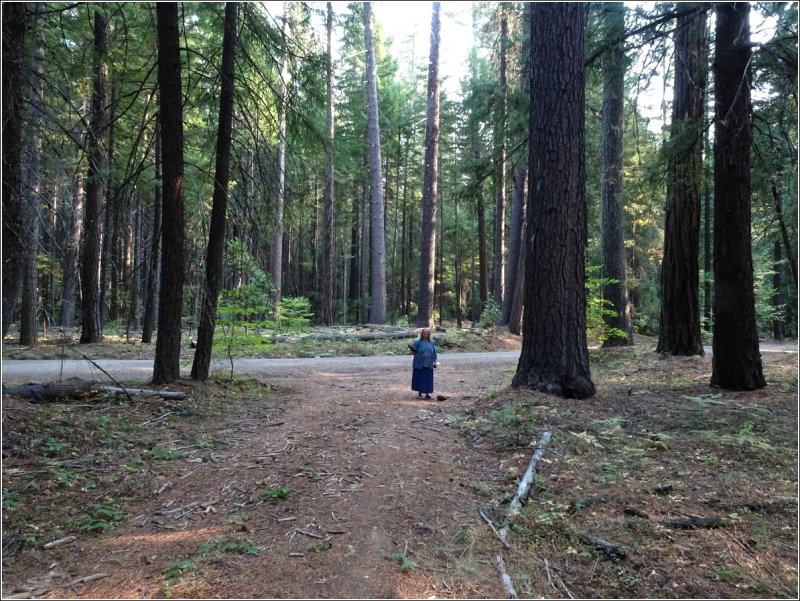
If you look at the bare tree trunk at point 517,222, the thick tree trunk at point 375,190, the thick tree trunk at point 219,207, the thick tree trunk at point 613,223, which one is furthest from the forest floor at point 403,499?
the thick tree trunk at point 375,190

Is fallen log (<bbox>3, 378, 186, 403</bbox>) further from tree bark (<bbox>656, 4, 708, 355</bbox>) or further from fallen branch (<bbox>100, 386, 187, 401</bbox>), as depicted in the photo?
Result: tree bark (<bbox>656, 4, 708, 355</bbox>)

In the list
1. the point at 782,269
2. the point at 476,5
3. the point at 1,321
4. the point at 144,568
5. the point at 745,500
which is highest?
the point at 476,5

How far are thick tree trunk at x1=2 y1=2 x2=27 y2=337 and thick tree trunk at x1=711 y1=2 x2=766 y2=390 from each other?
8816 mm

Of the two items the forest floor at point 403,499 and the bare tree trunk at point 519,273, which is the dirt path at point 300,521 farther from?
the bare tree trunk at point 519,273

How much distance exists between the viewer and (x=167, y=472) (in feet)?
15.9

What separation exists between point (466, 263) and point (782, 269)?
24.1 m

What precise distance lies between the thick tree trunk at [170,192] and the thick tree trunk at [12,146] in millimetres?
2549

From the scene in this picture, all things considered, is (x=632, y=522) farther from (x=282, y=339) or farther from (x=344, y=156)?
(x=282, y=339)

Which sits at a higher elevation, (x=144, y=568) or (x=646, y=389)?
(x=646, y=389)

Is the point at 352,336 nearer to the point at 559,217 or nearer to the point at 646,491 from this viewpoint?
the point at 559,217

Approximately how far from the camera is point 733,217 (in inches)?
272

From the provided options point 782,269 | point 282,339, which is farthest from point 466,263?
point 282,339

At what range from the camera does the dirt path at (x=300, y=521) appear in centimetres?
308

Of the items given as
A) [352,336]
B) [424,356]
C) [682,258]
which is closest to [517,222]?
[352,336]
